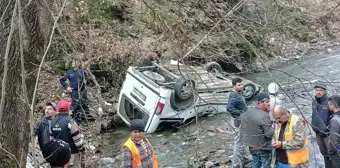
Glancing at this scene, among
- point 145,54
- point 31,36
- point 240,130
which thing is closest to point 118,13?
point 145,54

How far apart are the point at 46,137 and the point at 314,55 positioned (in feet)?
48.8

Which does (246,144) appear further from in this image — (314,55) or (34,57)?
(314,55)

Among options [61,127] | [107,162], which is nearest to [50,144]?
[61,127]

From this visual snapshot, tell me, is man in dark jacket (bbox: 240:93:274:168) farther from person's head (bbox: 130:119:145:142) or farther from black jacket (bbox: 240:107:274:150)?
person's head (bbox: 130:119:145:142)

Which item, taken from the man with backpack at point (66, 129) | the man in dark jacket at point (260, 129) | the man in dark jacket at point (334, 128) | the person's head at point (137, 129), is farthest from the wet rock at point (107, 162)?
the man in dark jacket at point (334, 128)

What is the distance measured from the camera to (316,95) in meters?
6.34

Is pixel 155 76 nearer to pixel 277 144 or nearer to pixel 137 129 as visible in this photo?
pixel 277 144

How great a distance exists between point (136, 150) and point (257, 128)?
2038 millimetres

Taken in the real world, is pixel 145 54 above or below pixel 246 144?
above

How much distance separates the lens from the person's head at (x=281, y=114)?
563 cm

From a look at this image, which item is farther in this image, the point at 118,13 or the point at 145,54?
the point at 118,13

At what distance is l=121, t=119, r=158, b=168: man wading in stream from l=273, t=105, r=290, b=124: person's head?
164 cm

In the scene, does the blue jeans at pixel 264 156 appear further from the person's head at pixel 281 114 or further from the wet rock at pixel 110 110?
the wet rock at pixel 110 110

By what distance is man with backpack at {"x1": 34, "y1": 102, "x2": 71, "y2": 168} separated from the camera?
19.4ft
